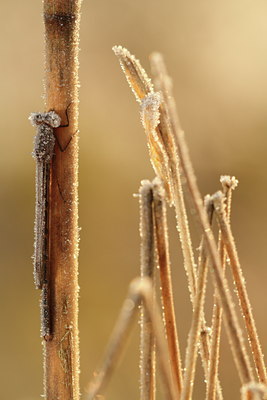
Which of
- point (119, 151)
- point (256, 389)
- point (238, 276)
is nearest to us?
point (256, 389)

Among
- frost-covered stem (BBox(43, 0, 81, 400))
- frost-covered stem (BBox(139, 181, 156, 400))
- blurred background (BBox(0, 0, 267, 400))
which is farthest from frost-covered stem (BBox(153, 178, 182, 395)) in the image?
blurred background (BBox(0, 0, 267, 400))

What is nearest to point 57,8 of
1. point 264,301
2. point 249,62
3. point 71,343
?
point 71,343

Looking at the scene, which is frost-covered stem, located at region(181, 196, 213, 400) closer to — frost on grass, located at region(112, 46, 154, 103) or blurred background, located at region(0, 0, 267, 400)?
frost on grass, located at region(112, 46, 154, 103)

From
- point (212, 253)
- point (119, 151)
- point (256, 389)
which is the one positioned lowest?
point (256, 389)

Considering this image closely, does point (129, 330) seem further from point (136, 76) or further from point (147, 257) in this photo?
point (136, 76)

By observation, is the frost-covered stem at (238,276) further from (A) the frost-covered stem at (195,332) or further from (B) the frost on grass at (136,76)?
(B) the frost on grass at (136,76)

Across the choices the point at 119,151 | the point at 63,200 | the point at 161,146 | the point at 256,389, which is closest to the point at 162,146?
the point at 161,146
